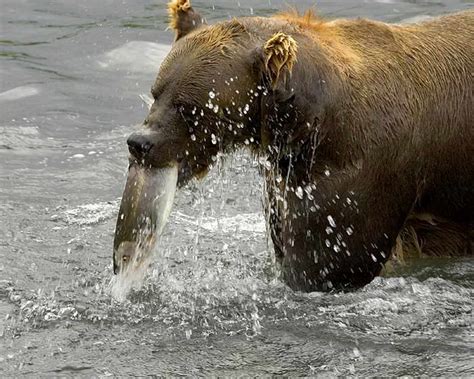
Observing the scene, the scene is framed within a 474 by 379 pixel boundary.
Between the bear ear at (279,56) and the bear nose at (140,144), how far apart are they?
674 mm

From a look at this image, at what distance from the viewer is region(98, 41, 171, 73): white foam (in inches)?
462

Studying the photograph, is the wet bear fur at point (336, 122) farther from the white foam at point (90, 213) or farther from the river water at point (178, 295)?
the white foam at point (90, 213)

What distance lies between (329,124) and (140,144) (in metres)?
0.99

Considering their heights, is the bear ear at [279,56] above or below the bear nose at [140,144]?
above

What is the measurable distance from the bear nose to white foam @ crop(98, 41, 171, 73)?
591cm

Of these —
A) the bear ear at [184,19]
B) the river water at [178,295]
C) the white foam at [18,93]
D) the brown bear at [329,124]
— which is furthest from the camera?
the white foam at [18,93]

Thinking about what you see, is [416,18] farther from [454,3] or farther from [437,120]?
[437,120]

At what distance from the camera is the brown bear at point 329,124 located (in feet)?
19.3

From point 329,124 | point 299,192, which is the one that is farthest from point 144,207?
point 329,124

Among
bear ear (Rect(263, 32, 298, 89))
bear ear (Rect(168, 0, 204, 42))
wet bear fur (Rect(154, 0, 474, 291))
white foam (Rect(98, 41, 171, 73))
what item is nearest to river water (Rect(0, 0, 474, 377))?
wet bear fur (Rect(154, 0, 474, 291))

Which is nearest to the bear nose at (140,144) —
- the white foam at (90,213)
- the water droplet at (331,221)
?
the water droplet at (331,221)

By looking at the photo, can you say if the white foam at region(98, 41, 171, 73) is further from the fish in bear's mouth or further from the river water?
the fish in bear's mouth

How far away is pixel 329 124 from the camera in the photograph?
6.07 meters

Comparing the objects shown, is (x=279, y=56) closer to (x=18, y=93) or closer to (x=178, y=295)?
(x=178, y=295)
